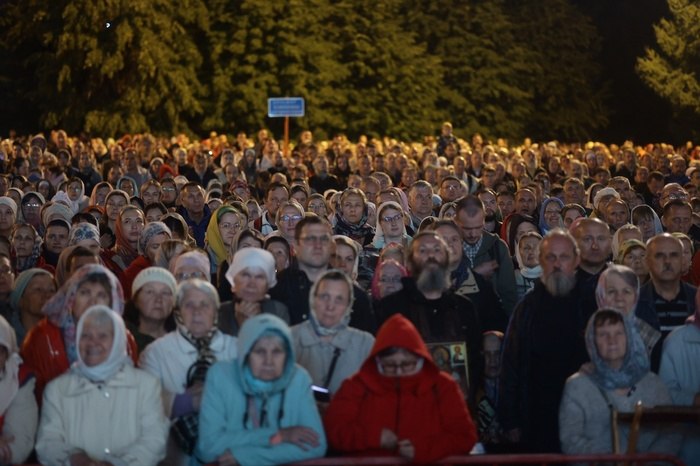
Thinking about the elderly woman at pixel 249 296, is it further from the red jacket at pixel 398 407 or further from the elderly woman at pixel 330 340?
the red jacket at pixel 398 407

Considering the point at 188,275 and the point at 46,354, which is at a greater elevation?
the point at 188,275

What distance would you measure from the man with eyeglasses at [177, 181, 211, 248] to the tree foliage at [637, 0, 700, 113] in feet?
107

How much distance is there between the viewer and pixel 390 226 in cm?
1310

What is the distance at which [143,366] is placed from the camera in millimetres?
8008

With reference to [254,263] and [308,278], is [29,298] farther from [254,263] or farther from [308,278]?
[308,278]

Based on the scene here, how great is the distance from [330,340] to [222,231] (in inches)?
205

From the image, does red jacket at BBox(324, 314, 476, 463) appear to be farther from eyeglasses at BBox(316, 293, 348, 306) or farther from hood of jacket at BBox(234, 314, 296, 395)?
eyeglasses at BBox(316, 293, 348, 306)

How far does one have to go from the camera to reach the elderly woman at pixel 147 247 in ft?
37.6

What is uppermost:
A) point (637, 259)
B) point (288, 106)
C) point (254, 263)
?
point (288, 106)

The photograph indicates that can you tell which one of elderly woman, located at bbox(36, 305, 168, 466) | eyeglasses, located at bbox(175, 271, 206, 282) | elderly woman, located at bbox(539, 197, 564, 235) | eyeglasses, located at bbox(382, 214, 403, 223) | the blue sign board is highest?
the blue sign board

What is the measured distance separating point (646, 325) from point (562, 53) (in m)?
42.2

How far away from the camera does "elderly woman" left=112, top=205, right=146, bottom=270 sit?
1310 cm

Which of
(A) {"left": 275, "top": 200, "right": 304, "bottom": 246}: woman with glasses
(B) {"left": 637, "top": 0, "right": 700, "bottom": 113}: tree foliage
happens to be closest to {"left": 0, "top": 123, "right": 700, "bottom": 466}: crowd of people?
(A) {"left": 275, "top": 200, "right": 304, "bottom": 246}: woman with glasses

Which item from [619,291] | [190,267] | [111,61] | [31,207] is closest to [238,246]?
[190,267]
